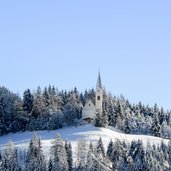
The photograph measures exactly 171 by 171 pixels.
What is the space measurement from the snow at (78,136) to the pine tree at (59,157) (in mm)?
13874

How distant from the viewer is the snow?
476ft

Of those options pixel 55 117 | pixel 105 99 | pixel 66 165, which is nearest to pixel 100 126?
pixel 55 117

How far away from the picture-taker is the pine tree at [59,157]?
4727 inches

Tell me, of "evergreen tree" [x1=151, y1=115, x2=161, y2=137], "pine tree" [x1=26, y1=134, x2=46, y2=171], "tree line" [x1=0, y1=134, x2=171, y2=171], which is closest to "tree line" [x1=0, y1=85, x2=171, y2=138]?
"evergreen tree" [x1=151, y1=115, x2=161, y2=137]

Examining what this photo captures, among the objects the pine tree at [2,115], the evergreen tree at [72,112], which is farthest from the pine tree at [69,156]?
the pine tree at [2,115]

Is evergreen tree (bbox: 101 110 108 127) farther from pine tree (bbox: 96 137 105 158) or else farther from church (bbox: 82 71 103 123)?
pine tree (bbox: 96 137 105 158)

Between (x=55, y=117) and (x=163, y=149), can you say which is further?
(x=55, y=117)

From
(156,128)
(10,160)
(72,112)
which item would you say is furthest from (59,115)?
(10,160)

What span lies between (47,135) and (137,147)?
28399 millimetres

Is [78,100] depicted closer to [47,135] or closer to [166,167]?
[47,135]

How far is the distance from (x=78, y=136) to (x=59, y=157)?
2716 centimetres

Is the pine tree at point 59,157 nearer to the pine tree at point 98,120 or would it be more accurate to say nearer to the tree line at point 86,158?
the tree line at point 86,158

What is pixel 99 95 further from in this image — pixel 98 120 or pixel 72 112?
pixel 98 120

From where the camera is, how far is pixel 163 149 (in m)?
140
